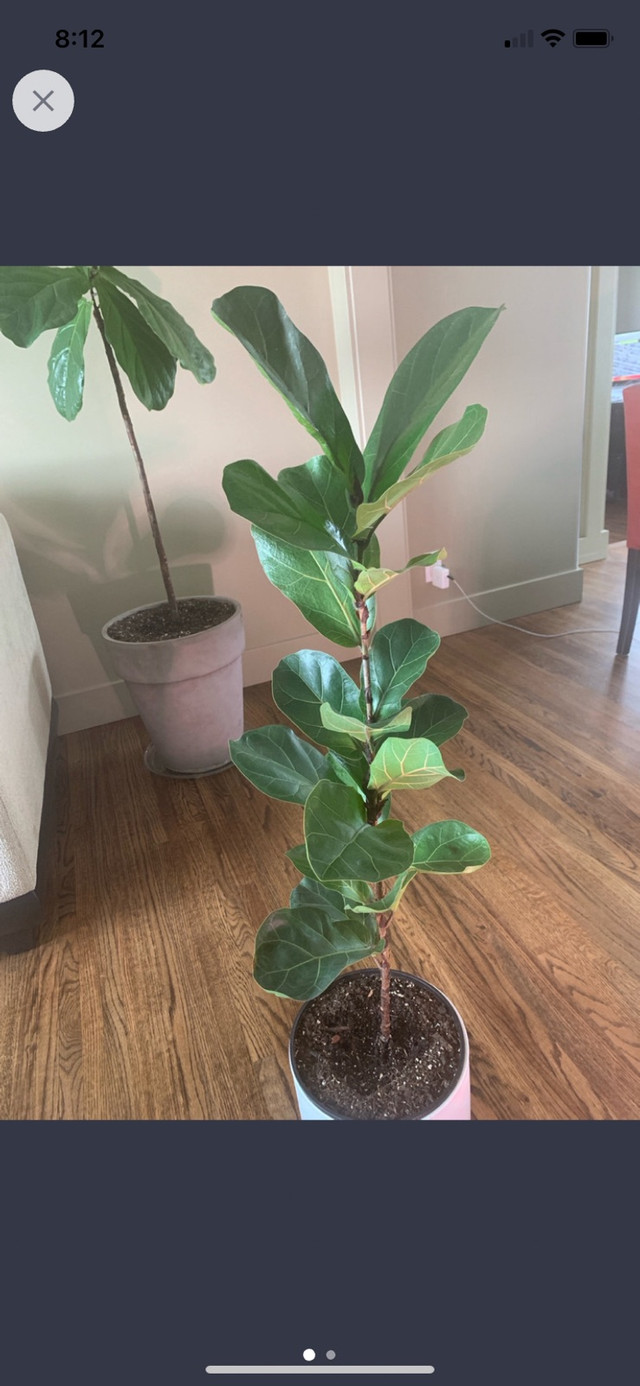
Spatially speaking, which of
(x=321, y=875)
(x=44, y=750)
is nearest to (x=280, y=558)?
(x=321, y=875)

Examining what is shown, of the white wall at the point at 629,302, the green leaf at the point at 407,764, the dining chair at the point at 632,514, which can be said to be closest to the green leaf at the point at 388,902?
the green leaf at the point at 407,764

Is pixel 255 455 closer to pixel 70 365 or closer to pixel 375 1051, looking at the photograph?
pixel 70 365

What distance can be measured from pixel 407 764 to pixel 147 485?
1.17 m

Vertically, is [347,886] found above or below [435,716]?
below

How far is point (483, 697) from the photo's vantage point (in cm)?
187

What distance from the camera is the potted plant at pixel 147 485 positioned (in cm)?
108

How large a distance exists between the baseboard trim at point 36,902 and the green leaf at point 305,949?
0.70m

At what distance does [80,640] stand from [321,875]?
1.48 metres

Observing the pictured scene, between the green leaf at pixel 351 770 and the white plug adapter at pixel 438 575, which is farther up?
the green leaf at pixel 351 770

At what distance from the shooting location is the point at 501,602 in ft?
7.57

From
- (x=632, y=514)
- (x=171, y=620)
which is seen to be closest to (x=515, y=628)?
(x=632, y=514)

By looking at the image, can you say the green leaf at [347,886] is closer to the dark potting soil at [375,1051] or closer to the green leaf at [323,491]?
the dark potting soil at [375,1051]

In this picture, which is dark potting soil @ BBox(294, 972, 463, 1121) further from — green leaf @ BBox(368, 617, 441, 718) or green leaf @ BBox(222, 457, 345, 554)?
green leaf @ BBox(222, 457, 345, 554)

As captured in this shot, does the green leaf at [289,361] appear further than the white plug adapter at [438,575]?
No
